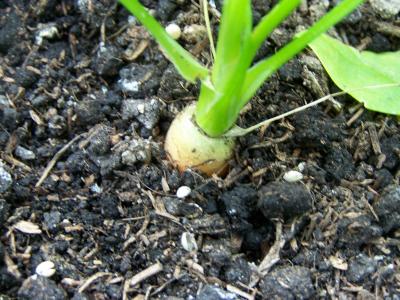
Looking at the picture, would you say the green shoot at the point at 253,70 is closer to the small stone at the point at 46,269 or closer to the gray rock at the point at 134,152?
the gray rock at the point at 134,152

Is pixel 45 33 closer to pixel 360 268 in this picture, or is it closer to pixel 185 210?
pixel 185 210

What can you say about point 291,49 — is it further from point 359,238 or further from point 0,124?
point 0,124

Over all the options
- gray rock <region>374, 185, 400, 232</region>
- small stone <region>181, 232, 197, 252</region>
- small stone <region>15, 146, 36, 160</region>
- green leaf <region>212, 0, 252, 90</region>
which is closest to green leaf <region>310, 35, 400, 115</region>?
gray rock <region>374, 185, 400, 232</region>

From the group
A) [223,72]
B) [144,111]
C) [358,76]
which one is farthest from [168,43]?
[358,76]

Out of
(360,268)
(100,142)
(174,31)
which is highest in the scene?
(174,31)

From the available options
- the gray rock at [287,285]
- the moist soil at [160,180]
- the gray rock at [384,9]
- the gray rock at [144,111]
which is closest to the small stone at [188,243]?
the moist soil at [160,180]

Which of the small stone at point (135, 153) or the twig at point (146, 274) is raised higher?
the small stone at point (135, 153)
